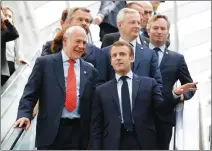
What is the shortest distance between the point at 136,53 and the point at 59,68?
3.52 feet

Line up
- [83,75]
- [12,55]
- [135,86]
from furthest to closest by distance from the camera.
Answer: [12,55] < [83,75] < [135,86]

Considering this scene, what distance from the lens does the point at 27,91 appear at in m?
6.38

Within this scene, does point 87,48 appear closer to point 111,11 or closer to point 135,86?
point 135,86

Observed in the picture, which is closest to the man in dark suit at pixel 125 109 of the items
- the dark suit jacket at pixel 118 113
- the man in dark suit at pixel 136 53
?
the dark suit jacket at pixel 118 113

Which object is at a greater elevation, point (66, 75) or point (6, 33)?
point (6, 33)

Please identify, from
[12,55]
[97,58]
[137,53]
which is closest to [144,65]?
[137,53]

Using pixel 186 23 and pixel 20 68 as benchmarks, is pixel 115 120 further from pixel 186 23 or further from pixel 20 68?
pixel 186 23

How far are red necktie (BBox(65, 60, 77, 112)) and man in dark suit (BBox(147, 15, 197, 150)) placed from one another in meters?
0.89

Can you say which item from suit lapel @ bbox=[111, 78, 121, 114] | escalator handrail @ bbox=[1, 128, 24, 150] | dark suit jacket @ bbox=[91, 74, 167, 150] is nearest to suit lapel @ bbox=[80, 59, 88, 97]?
dark suit jacket @ bbox=[91, 74, 167, 150]

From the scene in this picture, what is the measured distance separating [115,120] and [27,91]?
0.90 m

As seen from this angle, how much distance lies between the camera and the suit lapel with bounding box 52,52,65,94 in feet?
21.2

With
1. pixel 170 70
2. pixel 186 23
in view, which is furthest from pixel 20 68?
pixel 186 23

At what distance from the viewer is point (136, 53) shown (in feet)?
23.8

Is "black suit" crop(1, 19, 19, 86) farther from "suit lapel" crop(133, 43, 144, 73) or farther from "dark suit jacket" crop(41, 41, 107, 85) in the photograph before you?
"suit lapel" crop(133, 43, 144, 73)
